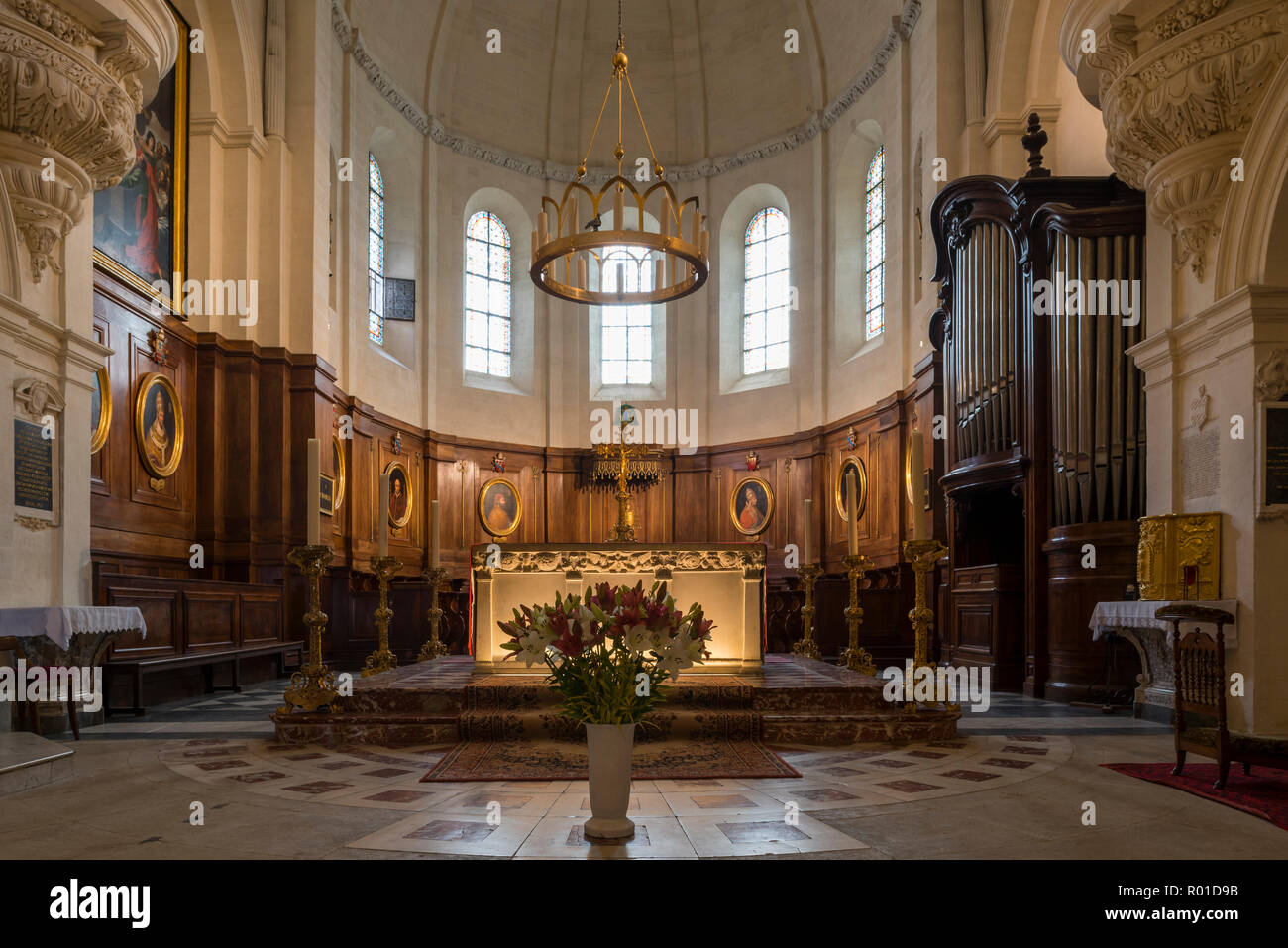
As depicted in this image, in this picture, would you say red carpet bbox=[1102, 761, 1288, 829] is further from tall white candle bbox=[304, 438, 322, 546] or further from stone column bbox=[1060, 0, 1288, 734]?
tall white candle bbox=[304, 438, 322, 546]

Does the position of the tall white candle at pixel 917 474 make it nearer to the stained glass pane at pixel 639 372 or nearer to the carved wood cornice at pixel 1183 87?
the carved wood cornice at pixel 1183 87

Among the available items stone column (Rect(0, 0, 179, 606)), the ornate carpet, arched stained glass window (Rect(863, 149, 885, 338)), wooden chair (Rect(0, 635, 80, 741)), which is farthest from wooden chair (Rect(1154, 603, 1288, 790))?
arched stained glass window (Rect(863, 149, 885, 338))

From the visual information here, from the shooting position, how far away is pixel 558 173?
18219 millimetres

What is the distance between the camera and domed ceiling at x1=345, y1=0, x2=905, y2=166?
16531 mm

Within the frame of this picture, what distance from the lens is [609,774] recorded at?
12.5 feet

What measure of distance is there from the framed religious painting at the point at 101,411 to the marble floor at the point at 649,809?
13.3 feet

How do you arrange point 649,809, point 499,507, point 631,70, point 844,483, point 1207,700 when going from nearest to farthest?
point 649,809 → point 1207,700 → point 844,483 → point 499,507 → point 631,70

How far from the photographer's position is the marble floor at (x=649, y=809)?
369 cm

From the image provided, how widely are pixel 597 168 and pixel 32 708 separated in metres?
14.5

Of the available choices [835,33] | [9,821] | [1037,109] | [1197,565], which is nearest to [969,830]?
[1197,565]

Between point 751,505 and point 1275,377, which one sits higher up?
point 1275,377

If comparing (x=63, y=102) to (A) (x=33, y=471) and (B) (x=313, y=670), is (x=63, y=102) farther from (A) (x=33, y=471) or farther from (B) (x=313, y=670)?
(B) (x=313, y=670)

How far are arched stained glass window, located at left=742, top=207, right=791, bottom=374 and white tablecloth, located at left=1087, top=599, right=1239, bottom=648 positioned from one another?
10.6 meters

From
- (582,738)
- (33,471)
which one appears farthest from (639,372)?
(582,738)
